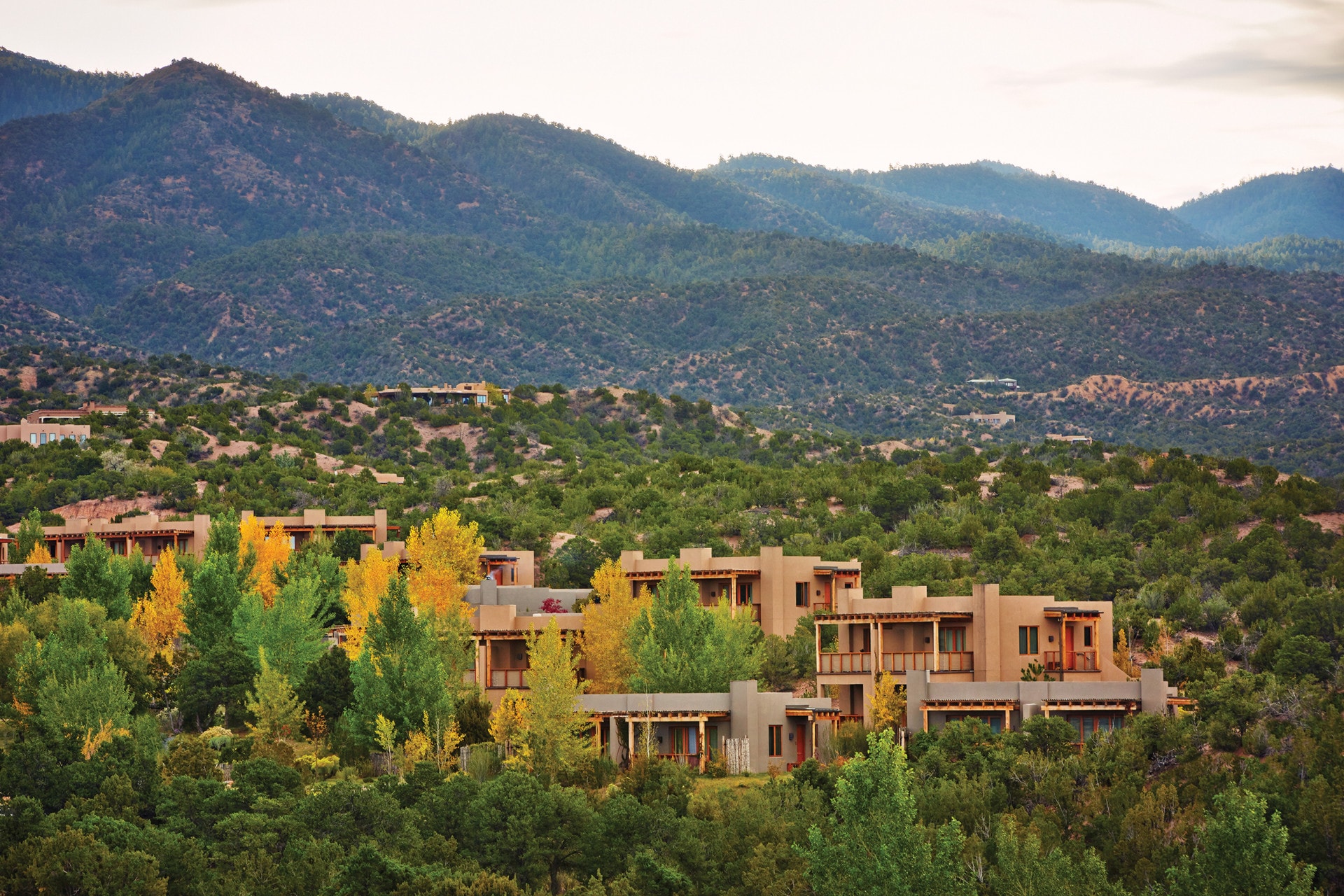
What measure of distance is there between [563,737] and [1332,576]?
43.2 metres

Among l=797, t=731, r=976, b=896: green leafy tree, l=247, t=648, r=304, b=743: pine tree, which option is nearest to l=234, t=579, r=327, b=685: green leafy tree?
l=247, t=648, r=304, b=743: pine tree

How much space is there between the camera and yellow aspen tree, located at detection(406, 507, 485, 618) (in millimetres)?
72375

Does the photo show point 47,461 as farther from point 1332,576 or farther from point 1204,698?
point 1204,698

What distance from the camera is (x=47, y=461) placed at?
387 ft

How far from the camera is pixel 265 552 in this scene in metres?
82.6

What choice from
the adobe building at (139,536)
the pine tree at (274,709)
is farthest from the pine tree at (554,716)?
the adobe building at (139,536)

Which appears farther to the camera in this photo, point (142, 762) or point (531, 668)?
point (531, 668)

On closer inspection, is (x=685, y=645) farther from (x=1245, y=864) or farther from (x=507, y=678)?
(x=1245, y=864)

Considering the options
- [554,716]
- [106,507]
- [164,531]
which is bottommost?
[554,716]

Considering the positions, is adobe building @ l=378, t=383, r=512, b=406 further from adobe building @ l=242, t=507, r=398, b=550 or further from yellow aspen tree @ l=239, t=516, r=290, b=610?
yellow aspen tree @ l=239, t=516, r=290, b=610

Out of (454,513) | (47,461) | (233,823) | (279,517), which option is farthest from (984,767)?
(47,461)

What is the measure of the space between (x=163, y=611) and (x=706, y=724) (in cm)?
2573

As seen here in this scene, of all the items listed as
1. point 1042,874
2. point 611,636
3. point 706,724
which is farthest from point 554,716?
point 1042,874

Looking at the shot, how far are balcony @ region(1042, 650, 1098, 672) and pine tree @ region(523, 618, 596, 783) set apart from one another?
48.6ft
